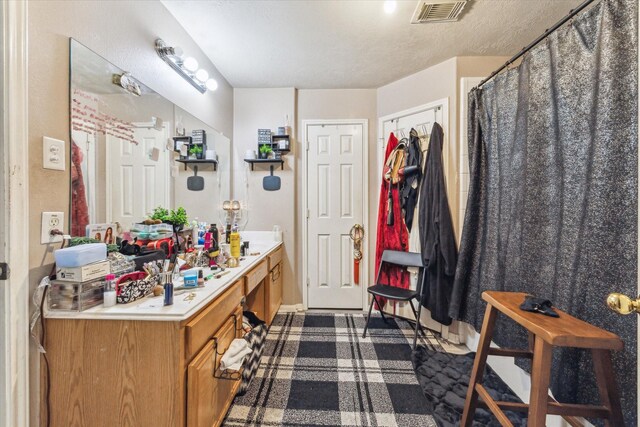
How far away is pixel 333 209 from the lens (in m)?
2.76

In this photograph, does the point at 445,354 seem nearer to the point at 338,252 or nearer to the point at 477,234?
the point at 477,234

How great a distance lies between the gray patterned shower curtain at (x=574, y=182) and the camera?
2.96 feet

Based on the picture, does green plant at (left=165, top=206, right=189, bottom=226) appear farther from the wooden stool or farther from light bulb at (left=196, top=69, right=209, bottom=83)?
the wooden stool

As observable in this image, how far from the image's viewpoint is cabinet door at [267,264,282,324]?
228 centimetres

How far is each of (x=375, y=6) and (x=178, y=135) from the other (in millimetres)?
1542

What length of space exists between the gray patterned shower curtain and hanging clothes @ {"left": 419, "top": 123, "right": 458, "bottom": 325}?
1.36ft

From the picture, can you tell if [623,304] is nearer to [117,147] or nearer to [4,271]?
[4,271]

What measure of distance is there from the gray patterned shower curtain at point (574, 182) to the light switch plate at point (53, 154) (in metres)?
2.09

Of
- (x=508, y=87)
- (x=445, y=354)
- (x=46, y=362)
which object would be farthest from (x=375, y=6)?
(x=445, y=354)

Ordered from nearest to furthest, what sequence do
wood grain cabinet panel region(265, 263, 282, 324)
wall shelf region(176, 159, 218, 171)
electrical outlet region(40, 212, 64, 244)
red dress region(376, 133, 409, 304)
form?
electrical outlet region(40, 212, 64, 244)
wall shelf region(176, 159, 218, 171)
wood grain cabinet panel region(265, 263, 282, 324)
red dress region(376, 133, 409, 304)

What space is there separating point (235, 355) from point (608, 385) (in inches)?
57.3

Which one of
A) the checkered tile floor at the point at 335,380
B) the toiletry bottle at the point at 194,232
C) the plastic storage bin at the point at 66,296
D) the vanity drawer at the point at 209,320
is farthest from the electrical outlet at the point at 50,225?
the checkered tile floor at the point at 335,380

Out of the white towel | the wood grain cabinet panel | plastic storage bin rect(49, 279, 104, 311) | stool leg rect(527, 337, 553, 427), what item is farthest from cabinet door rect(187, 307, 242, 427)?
stool leg rect(527, 337, 553, 427)

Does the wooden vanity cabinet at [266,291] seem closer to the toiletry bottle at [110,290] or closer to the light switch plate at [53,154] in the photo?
the toiletry bottle at [110,290]
